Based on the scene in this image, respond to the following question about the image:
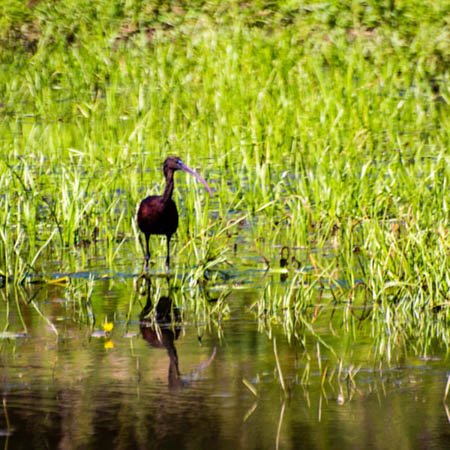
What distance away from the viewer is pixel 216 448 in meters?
5.45

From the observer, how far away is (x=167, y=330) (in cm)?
752

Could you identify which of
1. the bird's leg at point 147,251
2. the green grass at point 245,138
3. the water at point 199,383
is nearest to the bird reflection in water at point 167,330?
the water at point 199,383

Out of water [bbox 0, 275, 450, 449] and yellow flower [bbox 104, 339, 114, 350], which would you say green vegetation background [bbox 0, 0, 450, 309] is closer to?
water [bbox 0, 275, 450, 449]

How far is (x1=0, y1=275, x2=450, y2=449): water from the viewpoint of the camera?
18.4ft

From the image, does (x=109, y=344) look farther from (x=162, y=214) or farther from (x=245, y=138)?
(x=245, y=138)

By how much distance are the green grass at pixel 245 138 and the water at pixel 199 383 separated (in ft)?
1.78

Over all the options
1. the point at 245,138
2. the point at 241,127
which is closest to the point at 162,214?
the point at 245,138

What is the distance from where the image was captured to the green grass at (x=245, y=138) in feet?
28.8

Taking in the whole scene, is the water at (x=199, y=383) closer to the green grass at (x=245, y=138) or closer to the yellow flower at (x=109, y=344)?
the yellow flower at (x=109, y=344)

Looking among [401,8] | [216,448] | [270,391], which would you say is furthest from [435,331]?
[401,8]

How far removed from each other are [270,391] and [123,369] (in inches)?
30.0

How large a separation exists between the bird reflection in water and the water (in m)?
0.01

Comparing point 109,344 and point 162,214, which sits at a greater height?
point 162,214

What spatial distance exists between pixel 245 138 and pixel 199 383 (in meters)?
6.11
